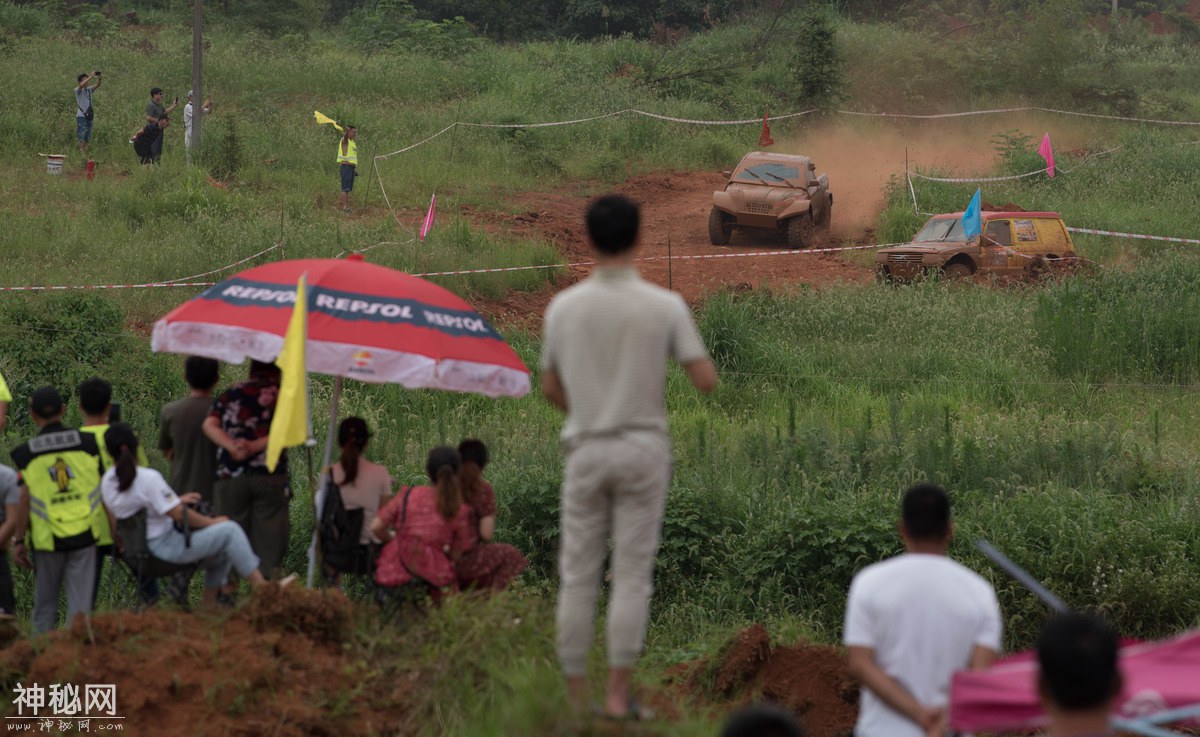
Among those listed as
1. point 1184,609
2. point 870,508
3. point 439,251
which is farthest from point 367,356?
point 439,251

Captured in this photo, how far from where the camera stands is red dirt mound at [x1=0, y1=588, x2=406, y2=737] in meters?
6.07

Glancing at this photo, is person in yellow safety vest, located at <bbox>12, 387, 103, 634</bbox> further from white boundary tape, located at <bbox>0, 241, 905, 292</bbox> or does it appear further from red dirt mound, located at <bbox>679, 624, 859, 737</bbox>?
white boundary tape, located at <bbox>0, 241, 905, 292</bbox>

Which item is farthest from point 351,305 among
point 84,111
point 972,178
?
point 972,178

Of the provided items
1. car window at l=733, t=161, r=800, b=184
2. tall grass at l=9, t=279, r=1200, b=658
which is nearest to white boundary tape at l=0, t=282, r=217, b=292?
tall grass at l=9, t=279, r=1200, b=658

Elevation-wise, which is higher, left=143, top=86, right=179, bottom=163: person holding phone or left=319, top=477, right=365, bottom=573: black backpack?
left=143, top=86, right=179, bottom=163: person holding phone

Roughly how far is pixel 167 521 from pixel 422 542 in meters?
1.44

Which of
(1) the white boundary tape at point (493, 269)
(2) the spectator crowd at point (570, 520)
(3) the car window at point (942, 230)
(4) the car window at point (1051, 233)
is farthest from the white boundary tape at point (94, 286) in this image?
(4) the car window at point (1051, 233)

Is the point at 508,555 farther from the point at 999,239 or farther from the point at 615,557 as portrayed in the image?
the point at 999,239

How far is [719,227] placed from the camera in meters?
25.9

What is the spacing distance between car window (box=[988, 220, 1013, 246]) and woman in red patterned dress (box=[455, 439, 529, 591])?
1636 cm

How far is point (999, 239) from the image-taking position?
2242 centimetres

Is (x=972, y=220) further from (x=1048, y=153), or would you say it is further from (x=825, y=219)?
(x=1048, y=153)

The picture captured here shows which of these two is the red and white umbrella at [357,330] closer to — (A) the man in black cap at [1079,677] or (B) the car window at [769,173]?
(A) the man in black cap at [1079,677]

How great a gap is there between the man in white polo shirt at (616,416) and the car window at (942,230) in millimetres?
18094
